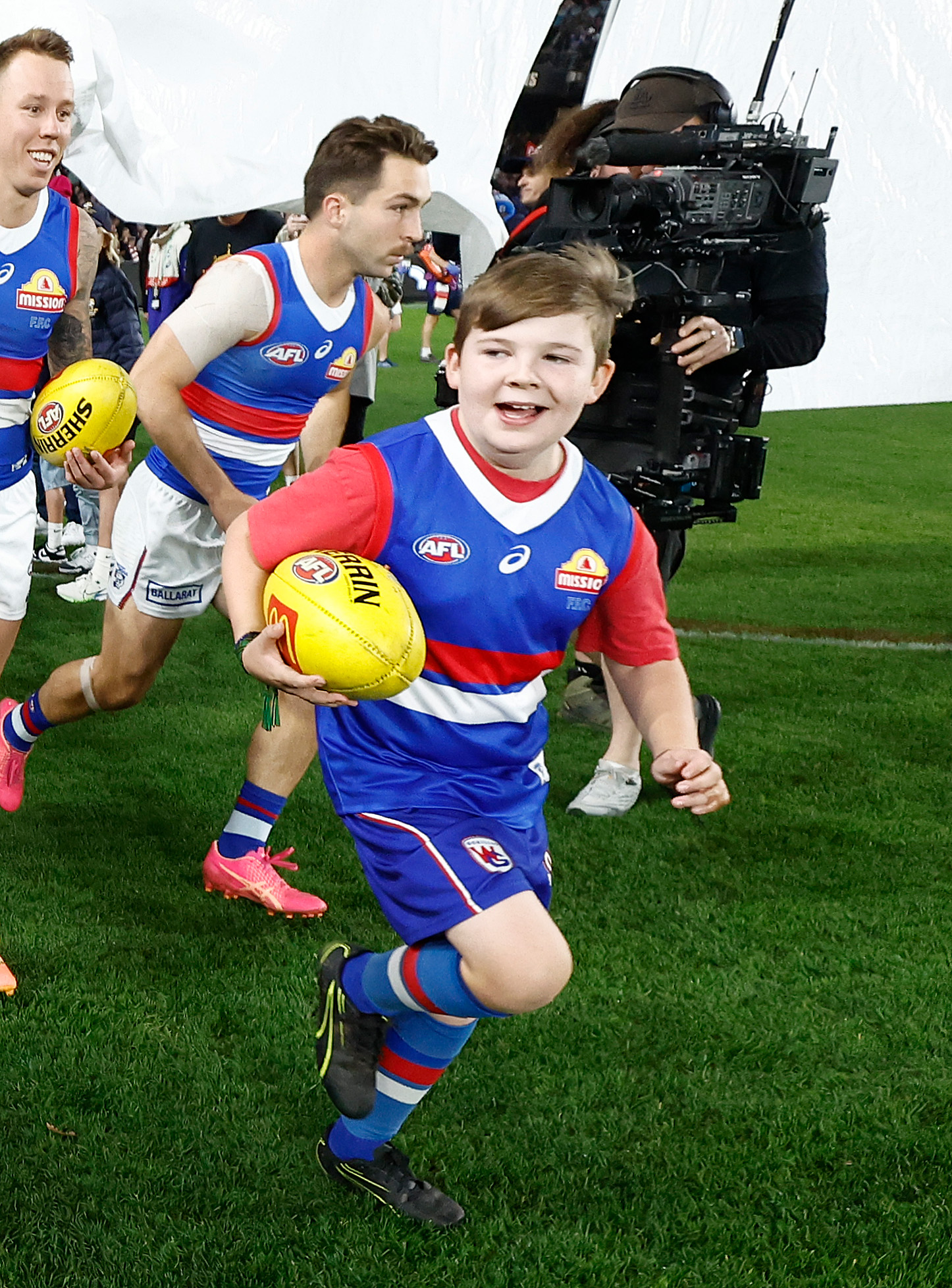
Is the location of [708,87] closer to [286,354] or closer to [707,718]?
[286,354]

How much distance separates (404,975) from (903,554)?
7903mm

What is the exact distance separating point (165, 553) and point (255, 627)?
180 centimetres

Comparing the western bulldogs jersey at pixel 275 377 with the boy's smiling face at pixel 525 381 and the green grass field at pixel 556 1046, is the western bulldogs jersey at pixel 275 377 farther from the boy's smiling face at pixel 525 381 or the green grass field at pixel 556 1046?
the boy's smiling face at pixel 525 381

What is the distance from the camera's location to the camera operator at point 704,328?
4.91 metres

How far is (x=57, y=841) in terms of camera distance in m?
4.65

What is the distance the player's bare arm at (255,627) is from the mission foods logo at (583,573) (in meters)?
0.50

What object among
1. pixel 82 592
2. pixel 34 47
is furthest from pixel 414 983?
pixel 82 592

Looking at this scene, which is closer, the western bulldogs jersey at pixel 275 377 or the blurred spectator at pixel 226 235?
the western bulldogs jersey at pixel 275 377

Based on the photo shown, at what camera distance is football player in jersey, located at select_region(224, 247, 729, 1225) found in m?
2.60

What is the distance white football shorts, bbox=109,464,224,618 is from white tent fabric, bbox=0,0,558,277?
15.9 ft

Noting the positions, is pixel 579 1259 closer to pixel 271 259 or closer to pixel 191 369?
pixel 191 369

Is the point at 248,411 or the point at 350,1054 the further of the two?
the point at 248,411

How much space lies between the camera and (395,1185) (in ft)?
9.14

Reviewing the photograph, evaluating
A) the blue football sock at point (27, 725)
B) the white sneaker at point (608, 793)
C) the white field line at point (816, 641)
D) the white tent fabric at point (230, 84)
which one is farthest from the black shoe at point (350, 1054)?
the white tent fabric at point (230, 84)
